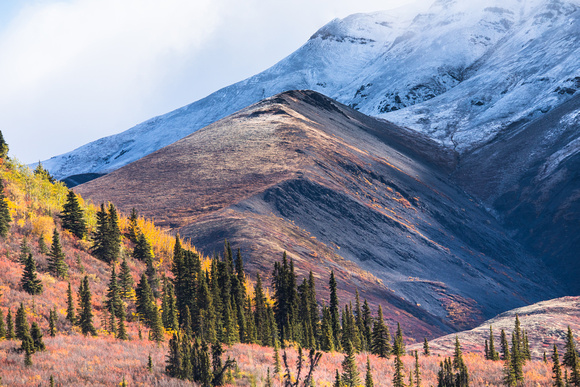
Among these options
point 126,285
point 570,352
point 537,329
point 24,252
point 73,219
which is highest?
point 73,219

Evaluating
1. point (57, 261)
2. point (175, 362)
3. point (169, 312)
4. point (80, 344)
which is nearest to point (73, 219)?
point (57, 261)

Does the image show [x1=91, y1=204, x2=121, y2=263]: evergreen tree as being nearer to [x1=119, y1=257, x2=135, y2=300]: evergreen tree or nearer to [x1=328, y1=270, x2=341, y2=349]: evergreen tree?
[x1=119, y1=257, x2=135, y2=300]: evergreen tree

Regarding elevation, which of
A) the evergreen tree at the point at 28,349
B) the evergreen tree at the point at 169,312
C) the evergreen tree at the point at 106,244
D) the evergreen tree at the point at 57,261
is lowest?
the evergreen tree at the point at 28,349

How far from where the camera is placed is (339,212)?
86.6m

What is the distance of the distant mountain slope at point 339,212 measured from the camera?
6919 cm

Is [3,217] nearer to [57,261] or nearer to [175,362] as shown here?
[57,261]

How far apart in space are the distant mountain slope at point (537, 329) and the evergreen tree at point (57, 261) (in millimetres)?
31719

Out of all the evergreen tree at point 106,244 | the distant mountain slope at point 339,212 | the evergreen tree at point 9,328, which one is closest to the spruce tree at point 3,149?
the evergreen tree at point 106,244

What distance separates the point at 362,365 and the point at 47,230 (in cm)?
1778

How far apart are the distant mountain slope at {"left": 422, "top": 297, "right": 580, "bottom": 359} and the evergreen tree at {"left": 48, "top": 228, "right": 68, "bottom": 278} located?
31.7 meters

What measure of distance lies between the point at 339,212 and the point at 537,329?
37.6 m

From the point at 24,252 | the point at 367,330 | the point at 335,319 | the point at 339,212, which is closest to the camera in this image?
the point at 24,252

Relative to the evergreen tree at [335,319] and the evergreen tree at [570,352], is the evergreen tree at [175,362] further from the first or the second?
the evergreen tree at [335,319]

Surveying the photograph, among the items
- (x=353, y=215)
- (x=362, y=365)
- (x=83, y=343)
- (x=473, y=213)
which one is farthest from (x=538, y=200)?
(x=83, y=343)
